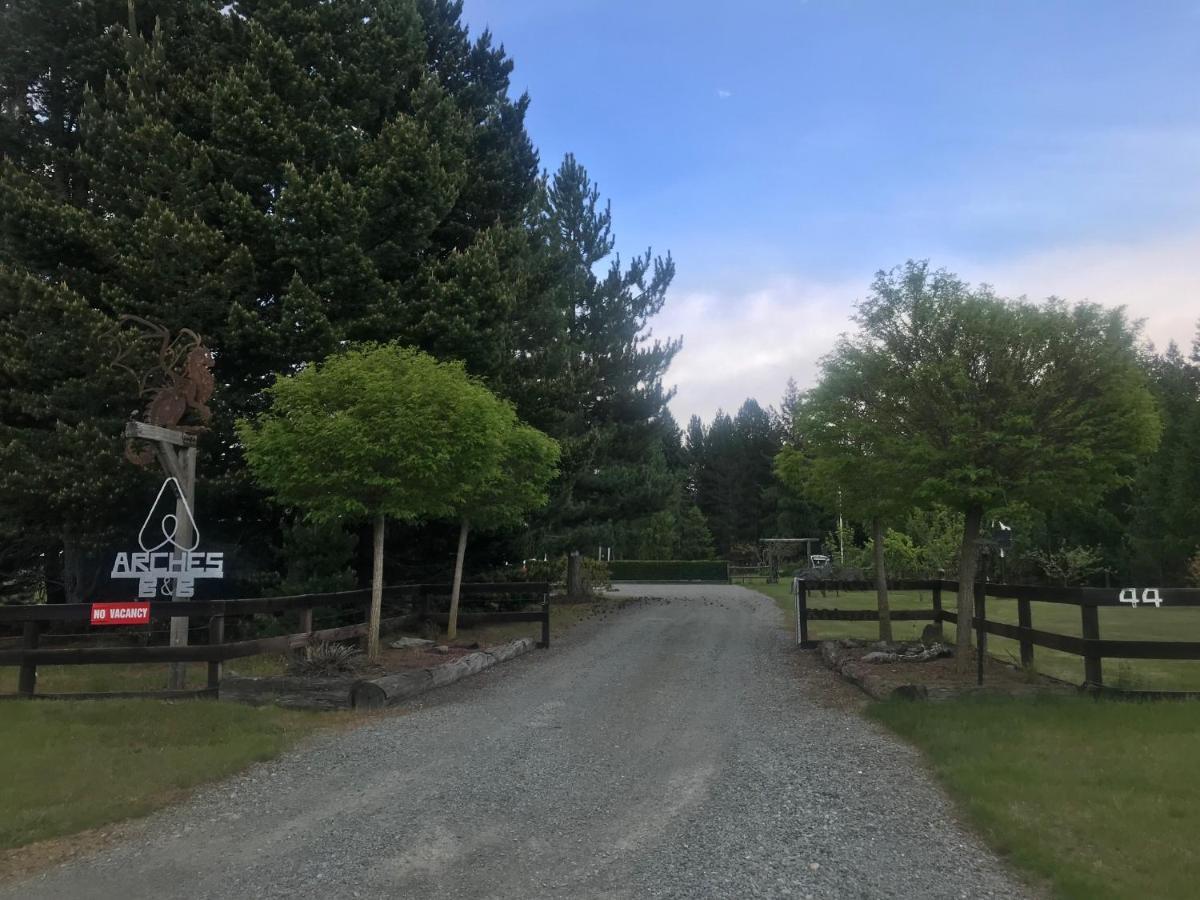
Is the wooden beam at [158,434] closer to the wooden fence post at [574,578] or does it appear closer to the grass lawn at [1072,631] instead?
the grass lawn at [1072,631]

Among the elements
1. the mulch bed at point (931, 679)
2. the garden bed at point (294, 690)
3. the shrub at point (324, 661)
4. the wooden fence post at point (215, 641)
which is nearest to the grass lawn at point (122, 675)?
the shrub at point (324, 661)

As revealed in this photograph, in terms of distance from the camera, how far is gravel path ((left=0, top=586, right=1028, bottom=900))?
457 centimetres

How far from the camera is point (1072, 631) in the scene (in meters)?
18.4

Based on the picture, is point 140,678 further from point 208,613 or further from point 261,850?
point 261,850

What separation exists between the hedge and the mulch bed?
4166 cm

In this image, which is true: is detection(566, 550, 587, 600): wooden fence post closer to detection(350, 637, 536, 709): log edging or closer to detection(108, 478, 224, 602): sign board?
detection(350, 637, 536, 709): log edging

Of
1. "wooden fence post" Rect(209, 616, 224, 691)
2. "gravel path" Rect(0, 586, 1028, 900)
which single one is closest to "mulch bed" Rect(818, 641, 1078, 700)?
"gravel path" Rect(0, 586, 1028, 900)

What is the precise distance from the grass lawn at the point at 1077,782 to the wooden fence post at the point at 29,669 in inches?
366

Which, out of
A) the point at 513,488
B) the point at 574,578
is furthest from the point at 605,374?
the point at 513,488

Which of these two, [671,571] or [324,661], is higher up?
[324,661]

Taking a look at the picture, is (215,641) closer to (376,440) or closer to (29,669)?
(29,669)

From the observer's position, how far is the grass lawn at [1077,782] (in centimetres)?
454

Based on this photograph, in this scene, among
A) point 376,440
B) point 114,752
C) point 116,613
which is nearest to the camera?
point 114,752

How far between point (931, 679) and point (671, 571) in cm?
4538
